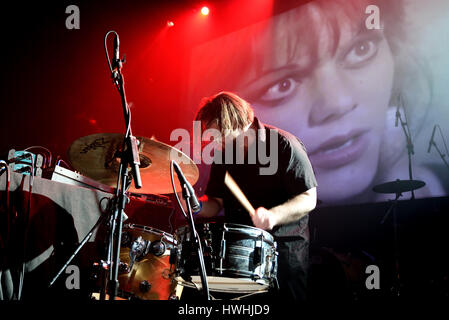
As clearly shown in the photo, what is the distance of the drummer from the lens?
2.16m

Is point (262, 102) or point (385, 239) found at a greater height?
point (262, 102)

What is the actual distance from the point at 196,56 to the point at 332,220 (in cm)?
326

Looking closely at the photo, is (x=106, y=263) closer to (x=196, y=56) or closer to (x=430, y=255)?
(x=430, y=255)

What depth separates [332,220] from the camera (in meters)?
3.83

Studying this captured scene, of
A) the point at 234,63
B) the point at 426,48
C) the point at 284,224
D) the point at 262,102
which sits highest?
the point at 234,63

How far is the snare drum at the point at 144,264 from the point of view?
8.67ft

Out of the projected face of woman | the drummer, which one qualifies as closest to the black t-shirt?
the drummer

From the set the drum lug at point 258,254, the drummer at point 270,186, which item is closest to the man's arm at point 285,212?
the drummer at point 270,186

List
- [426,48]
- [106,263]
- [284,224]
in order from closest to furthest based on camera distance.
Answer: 1. [106,263]
2. [284,224]
3. [426,48]

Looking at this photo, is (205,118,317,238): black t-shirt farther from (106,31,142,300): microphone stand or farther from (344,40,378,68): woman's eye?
(344,40,378,68): woman's eye

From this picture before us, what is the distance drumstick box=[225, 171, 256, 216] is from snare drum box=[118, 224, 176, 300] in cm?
73

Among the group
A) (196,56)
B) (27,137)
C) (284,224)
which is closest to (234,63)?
(196,56)

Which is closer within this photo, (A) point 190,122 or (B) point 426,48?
(B) point 426,48

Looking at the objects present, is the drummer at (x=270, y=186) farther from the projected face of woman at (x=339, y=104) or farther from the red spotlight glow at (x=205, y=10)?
the red spotlight glow at (x=205, y=10)
